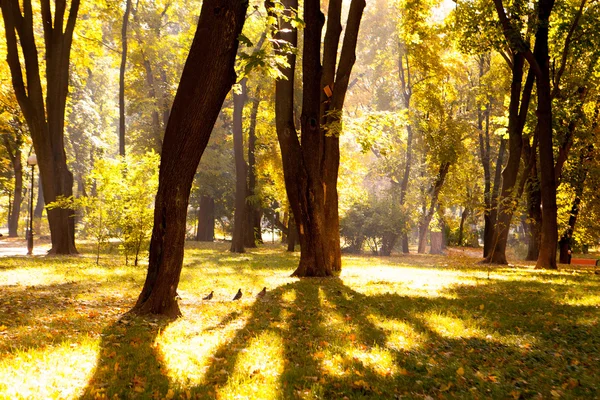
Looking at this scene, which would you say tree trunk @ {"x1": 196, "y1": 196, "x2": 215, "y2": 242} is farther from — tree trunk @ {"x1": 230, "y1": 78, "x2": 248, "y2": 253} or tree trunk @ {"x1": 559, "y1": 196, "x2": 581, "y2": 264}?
tree trunk @ {"x1": 559, "y1": 196, "x2": 581, "y2": 264}

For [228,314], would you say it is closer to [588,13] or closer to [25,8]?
[25,8]

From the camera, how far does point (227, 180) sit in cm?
3741

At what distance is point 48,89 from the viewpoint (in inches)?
694

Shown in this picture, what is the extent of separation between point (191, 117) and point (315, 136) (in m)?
6.22

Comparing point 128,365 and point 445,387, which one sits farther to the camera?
point 128,365

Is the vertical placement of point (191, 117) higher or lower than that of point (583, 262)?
higher

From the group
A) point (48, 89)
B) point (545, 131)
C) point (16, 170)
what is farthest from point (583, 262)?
point (16, 170)

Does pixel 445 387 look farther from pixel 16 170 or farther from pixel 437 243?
pixel 437 243

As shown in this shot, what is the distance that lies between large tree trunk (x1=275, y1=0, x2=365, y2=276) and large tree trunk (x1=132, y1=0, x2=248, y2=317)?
5.41m

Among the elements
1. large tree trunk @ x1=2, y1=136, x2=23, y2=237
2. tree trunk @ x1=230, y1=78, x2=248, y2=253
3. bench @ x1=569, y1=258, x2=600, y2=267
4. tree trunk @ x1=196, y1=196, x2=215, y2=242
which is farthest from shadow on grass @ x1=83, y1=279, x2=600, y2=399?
tree trunk @ x1=196, y1=196, x2=215, y2=242

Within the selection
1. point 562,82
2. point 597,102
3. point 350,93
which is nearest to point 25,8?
point 562,82

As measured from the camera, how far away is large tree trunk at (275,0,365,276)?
508 inches

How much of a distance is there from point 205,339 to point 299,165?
7.18 metres

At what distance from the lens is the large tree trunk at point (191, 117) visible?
7.28m
